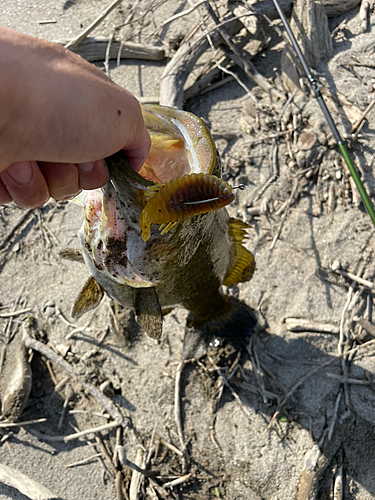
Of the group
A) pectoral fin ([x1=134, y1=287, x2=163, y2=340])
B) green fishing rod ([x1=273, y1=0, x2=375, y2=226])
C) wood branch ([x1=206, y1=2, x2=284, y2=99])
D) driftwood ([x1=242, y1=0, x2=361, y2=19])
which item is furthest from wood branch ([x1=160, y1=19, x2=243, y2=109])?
pectoral fin ([x1=134, y1=287, x2=163, y2=340])

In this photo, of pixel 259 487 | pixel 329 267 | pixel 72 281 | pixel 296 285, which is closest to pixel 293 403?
pixel 259 487

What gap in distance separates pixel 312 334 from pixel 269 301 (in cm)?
46

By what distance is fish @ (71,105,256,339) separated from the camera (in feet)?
4.91

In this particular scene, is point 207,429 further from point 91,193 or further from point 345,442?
point 91,193

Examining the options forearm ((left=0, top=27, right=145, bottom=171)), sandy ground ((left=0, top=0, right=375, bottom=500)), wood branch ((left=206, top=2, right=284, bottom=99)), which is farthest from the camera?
wood branch ((left=206, top=2, right=284, bottom=99))

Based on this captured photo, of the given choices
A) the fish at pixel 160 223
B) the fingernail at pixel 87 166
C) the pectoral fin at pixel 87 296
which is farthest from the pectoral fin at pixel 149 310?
the fingernail at pixel 87 166

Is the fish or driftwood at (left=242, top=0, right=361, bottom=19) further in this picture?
driftwood at (left=242, top=0, right=361, bottom=19)

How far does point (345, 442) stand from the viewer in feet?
10.6

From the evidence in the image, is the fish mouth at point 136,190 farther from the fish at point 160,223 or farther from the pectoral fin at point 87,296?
the pectoral fin at point 87,296

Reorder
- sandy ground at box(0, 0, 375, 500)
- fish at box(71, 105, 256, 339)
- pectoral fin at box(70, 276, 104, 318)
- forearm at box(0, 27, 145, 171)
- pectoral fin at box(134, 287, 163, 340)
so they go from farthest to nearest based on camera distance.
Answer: sandy ground at box(0, 0, 375, 500)
pectoral fin at box(70, 276, 104, 318)
pectoral fin at box(134, 287, 163, 340)
fish at box(71, 105, 256, 339)
forearm at box(0, 27, 145, 171)

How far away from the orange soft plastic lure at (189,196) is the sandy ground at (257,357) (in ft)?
7.49

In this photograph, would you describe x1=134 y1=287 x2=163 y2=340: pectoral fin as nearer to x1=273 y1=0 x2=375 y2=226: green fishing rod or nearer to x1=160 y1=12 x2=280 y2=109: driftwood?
x1=273 y1=0 x2=375 y2=226: green fishing rod

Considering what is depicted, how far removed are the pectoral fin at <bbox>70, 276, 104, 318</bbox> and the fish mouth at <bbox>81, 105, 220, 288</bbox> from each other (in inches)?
17.4

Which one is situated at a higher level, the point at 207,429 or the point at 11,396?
the point at 11,396
